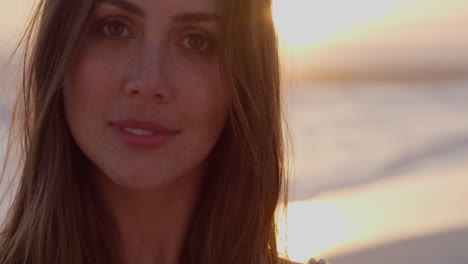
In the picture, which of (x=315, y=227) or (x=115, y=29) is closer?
(x=115, y=29)

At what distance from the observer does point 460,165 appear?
4074 mm

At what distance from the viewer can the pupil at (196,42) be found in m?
1.75

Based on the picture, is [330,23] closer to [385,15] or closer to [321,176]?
[385,15]

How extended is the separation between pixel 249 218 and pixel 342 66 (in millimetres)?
2439

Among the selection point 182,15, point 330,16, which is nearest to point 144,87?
point 182,15

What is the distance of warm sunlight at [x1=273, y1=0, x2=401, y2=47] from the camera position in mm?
3396

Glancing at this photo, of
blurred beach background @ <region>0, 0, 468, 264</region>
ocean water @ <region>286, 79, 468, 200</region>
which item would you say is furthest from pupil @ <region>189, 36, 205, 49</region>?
ocean water @ <region>286, 79, 468, 200</region>

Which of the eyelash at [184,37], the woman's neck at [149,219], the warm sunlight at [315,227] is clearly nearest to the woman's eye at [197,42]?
the eyelash at [184,37]

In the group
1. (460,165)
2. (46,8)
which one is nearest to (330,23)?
(460,165)

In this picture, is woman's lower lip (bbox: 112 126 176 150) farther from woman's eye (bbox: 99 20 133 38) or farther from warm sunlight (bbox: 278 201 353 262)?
warm sunlight (bbox: 278 201 353 262)

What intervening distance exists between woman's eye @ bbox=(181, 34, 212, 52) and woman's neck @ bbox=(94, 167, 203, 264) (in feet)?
1.38

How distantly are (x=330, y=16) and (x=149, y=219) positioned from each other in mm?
2224

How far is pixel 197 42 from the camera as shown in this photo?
69.8 inches

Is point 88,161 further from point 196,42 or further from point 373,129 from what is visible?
point 373,129
